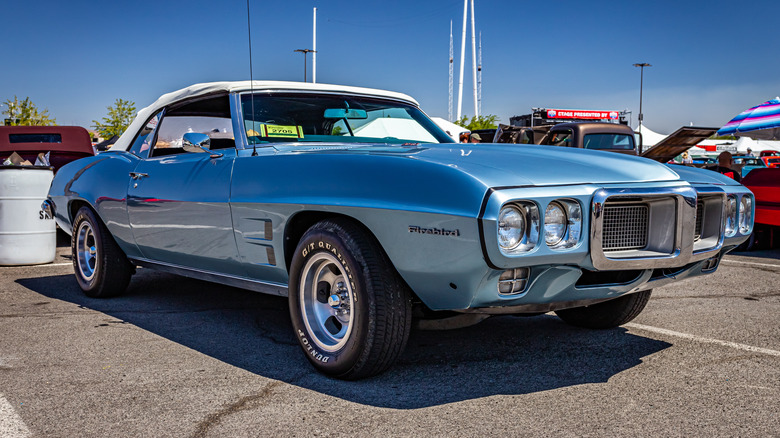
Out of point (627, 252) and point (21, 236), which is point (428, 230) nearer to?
point (627, 252)

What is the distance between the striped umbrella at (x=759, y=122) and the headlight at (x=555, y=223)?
47.7 ft

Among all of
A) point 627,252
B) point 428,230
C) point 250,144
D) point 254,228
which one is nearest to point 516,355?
point 627,252

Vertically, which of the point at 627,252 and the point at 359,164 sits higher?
the point at 359,164

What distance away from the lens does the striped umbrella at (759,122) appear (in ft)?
50.4

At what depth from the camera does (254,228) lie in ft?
11.4

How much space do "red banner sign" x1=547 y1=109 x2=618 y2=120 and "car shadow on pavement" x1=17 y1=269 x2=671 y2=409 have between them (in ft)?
59.4

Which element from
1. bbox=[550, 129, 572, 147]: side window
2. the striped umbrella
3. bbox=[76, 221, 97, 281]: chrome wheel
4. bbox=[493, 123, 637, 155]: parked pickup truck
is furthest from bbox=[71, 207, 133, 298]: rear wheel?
the striped umbrella

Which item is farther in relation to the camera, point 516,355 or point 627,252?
point 516,355

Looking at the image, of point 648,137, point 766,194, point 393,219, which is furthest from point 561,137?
point 648,137

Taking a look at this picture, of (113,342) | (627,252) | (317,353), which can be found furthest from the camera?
(113,342)

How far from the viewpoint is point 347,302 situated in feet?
10.2

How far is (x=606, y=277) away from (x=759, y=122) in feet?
48.6

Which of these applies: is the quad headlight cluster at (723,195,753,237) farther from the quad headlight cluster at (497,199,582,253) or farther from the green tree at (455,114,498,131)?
the green tree at (455,114,498,131)

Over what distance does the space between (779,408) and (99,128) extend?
27.4 meters
